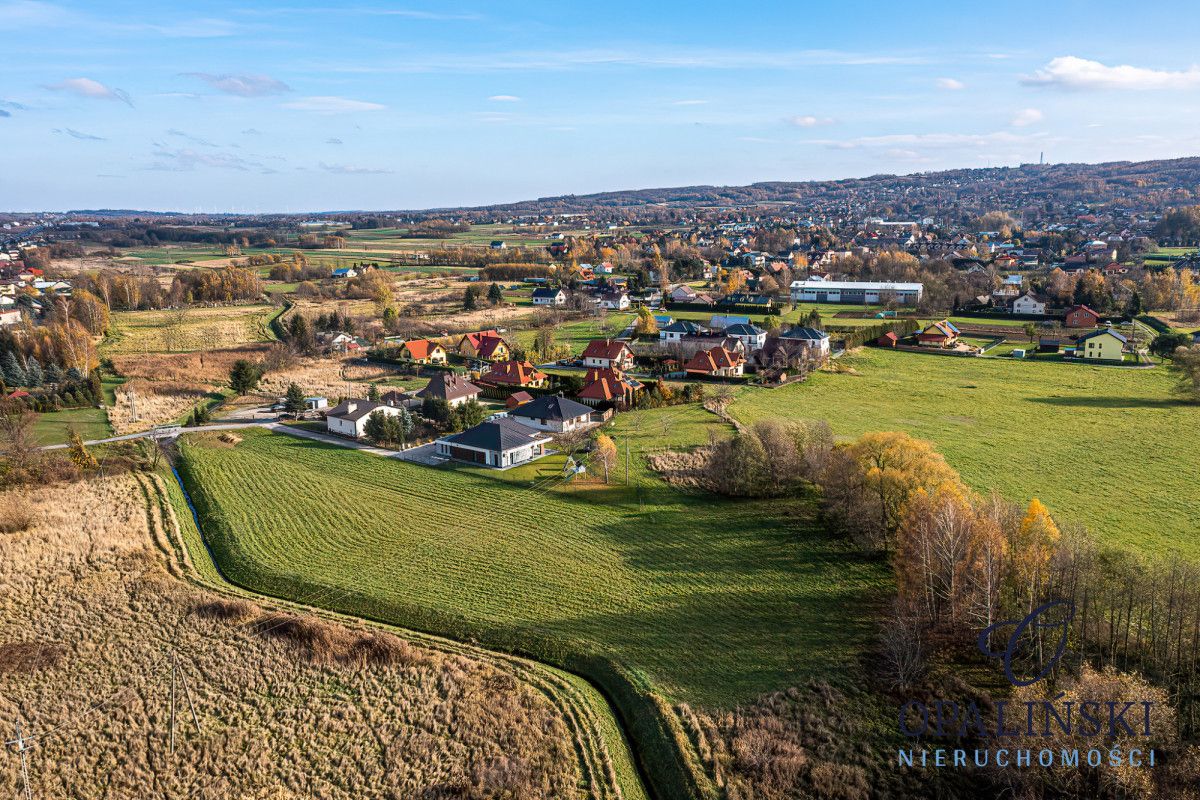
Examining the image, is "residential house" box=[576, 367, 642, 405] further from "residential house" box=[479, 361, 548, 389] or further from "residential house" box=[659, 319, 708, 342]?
"residential house" box=[659, 319, 708, 342]

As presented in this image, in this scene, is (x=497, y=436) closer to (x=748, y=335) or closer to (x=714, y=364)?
(x=714, y=364)

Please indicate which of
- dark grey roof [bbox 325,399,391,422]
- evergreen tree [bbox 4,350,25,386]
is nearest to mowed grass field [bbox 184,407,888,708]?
dark grey roof [bbox 325,399,391,422]

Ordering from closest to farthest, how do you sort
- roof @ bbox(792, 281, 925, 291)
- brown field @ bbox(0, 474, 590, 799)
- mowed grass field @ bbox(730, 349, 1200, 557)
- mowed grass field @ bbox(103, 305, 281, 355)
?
brown field @ bbox(0, 474, 590, 799), mowed grass field @ bbox(730, 349, 1200, 557), mowed grass field @ bbox(103, 305, 281, 355), roof @ bbox(792, 281, 925, 291)

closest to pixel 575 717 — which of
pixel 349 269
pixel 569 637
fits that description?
pixel 569 637

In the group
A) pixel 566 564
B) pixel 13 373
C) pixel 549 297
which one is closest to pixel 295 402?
pixel 13 373

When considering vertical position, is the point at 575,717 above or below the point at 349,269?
below

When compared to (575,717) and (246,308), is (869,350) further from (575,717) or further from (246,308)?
(246,308)
